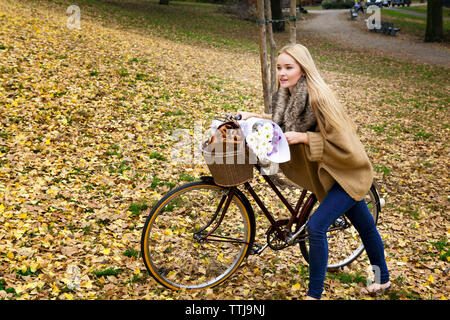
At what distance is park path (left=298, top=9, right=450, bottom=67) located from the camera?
18469 mm

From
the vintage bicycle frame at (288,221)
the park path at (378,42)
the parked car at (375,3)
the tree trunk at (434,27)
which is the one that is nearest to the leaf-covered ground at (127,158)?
the vintage bicycle frame at (288,221)

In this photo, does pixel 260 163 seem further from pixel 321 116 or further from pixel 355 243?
pixel 355 243

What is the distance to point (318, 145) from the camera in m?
2.71

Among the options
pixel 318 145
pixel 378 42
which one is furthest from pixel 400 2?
pixel 318 145

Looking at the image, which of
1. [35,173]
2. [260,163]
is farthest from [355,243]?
[35,173]

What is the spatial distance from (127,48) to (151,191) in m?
6.90

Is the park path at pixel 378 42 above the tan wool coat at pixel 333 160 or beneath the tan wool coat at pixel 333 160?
above

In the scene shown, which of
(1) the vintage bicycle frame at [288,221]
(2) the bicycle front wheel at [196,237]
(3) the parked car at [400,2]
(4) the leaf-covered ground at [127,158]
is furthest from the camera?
(3) the parked car at [400,2]

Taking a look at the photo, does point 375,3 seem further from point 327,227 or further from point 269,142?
point 269,142

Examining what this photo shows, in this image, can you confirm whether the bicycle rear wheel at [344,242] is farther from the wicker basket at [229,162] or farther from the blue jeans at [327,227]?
the wicker basket at [229,162]

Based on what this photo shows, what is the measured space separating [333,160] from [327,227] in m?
0.52

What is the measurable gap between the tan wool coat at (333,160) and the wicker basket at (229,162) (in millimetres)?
411

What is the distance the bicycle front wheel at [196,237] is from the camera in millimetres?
3119

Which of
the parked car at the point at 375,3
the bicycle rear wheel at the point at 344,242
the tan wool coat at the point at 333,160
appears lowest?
the bicycle rear wheel at the point at 344,242
